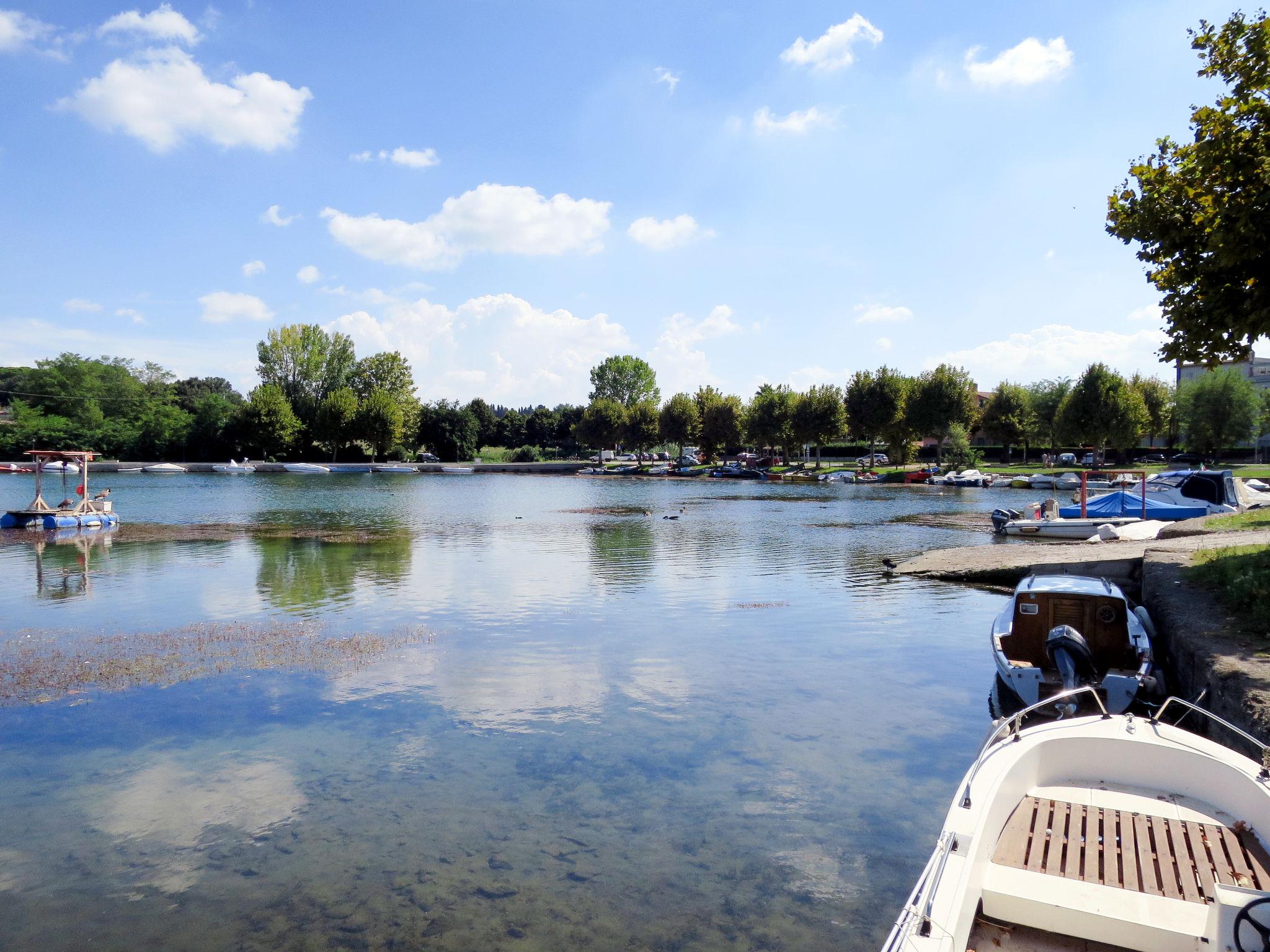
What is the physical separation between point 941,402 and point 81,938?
299 feet

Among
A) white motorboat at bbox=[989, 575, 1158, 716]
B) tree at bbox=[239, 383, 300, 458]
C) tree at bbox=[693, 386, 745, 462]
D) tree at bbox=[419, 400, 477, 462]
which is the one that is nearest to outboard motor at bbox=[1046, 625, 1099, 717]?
white motorboat at bbox=[989, 575, 1158, 716]

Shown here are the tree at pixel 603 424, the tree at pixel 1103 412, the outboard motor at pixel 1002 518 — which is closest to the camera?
the outboard motor at pixel 1002 518

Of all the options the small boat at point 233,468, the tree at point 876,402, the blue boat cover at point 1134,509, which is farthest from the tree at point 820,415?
the small boat at point 233,468

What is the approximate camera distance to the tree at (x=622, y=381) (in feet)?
516

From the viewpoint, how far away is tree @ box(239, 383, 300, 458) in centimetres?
10981

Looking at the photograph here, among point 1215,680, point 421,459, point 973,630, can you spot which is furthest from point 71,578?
point 421,459

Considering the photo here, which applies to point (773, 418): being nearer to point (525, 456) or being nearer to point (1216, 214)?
point (525, 456)

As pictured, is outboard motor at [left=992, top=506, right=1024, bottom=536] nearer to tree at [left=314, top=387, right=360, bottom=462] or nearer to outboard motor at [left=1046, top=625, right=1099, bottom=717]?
outboard motor at [left=1046, top=625, right=1099, bottom=717]

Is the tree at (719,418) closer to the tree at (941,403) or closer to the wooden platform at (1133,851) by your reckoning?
the tree at (941,403)

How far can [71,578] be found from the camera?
23.3 metres

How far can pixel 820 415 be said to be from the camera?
97.7 metres

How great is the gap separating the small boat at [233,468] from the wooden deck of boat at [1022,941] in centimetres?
11253

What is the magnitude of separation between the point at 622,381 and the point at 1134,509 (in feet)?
412

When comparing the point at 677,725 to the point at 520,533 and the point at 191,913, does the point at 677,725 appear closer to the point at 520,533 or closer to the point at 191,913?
the point at 191,913
